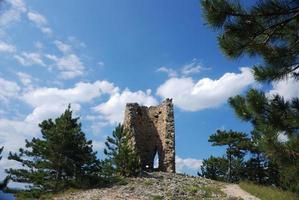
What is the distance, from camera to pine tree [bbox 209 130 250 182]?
30.6 meters

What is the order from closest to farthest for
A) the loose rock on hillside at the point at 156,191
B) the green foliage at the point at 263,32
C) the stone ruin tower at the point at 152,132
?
the green foliage at the point at 263,32
the loose rock on hillside at the point at 156,191
the stone ruin tower at the point at 152,132

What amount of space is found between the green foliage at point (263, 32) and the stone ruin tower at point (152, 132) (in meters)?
19.5

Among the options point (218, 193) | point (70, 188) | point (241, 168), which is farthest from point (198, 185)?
point (241, 168)

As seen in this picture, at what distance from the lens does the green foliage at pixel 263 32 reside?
285 inches

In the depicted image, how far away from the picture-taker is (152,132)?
29.7 m

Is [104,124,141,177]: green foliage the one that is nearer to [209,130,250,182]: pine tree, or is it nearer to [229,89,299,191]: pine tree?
[209,130,250,182]: pine tree

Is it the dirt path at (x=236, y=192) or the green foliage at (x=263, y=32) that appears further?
the dirt path at (x=236, y=192)

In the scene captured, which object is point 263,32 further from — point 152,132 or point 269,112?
point 152,132

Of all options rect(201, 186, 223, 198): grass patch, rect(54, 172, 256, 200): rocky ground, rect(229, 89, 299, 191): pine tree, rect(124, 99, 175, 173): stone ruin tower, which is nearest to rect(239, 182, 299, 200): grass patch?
rect(54, 172, 256, 200): rocky ground

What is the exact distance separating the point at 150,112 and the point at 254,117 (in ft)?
73.0

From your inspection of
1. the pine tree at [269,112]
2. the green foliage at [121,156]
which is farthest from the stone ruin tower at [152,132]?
the pine tree at [269,112]

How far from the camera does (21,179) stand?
22078mm

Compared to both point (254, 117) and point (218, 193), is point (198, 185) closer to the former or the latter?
point (218, 193)

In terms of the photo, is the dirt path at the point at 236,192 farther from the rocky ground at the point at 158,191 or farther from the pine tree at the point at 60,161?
the pine tree at the point at 60,161
